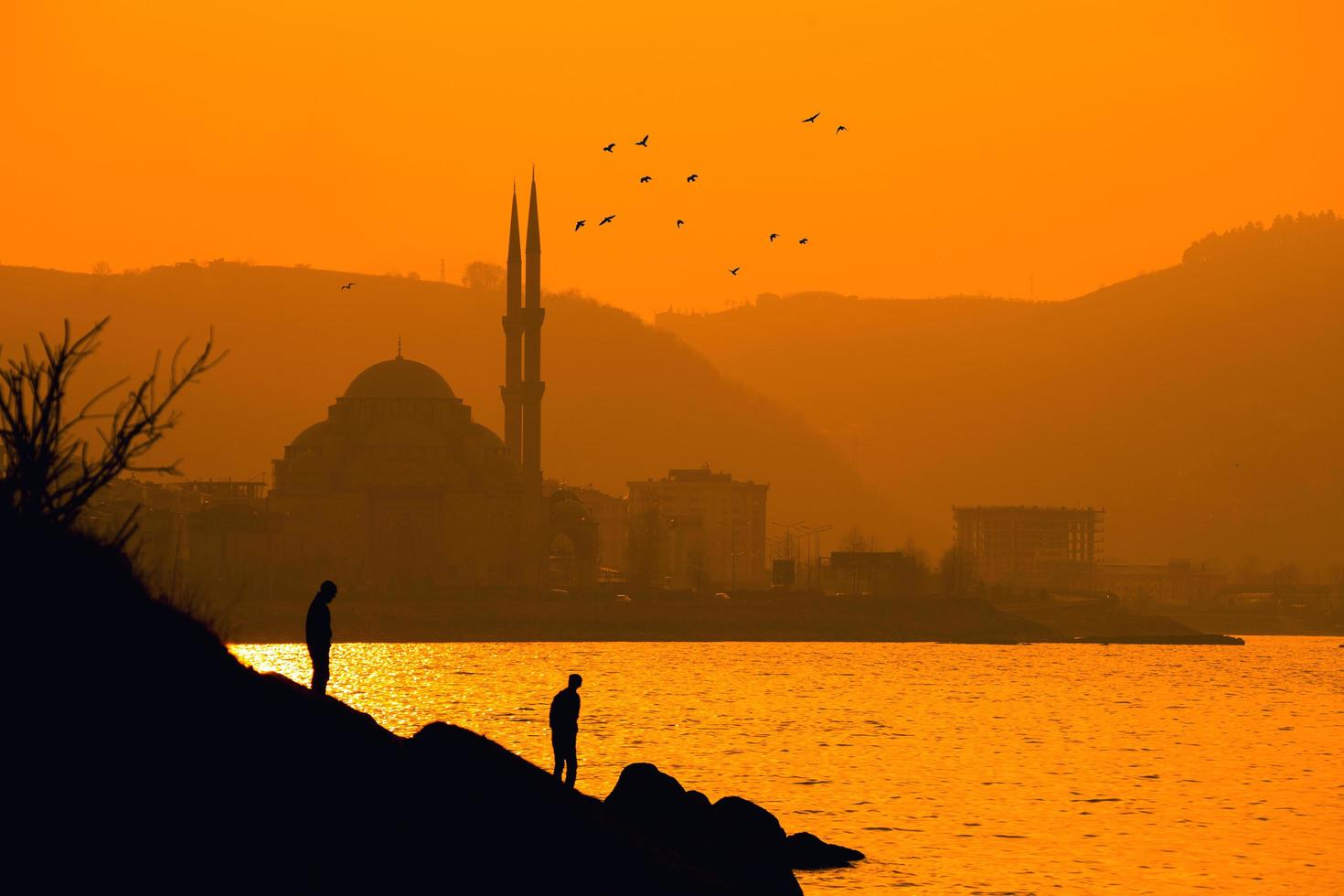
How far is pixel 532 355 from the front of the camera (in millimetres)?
161375

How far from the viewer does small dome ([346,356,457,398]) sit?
180 metres

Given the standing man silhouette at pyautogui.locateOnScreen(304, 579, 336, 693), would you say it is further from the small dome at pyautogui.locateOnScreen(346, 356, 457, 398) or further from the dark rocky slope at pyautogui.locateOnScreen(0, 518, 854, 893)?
the small dome at pyautogui.locateOnScreen(346, 356, 457, 398)

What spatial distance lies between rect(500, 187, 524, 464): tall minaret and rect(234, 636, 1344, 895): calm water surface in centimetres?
4505

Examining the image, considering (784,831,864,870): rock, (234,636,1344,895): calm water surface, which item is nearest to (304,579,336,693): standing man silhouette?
(234,636,1344,895): calm water surface

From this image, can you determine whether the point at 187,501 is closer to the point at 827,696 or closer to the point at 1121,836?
the point at 827,696

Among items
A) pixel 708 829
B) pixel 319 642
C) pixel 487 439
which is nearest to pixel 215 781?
pixel 319 642

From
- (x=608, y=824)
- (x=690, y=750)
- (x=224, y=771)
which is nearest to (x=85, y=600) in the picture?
(x=224, y=771)

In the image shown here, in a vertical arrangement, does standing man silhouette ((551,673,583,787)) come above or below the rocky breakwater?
above

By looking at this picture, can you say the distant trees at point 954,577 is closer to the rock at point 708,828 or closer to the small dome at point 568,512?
the small dome at point 568,512

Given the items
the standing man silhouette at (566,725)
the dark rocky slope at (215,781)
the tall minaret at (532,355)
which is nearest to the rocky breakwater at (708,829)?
the standing man silhouette at (566,725)

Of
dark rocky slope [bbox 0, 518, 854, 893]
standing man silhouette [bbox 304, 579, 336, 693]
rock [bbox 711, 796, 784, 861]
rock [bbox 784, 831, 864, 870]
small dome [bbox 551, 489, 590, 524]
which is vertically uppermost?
small dome [bbox 551, 489, 590, 524]

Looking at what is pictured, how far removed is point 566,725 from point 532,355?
446 ft

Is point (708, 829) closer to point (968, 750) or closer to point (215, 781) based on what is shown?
point (215, 781)

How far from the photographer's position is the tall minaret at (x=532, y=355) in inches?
6398
